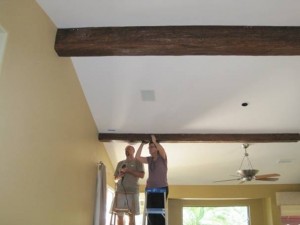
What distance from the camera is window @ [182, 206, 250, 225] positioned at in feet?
28.9

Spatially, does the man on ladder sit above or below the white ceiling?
below

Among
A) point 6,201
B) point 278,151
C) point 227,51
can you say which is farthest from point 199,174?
point 6,201

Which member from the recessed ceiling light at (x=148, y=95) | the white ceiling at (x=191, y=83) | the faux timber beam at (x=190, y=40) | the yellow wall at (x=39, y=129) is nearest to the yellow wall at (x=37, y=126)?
the yellow wall at (x=39, y=129)

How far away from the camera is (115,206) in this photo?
5133 millimetres

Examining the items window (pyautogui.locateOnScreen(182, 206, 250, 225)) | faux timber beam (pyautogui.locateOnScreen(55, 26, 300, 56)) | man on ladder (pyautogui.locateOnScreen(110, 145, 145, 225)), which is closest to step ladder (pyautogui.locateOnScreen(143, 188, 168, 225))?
man on ladder (pyautogui.locateOnScreen(110, 145, 145, 225))

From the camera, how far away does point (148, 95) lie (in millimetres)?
4348

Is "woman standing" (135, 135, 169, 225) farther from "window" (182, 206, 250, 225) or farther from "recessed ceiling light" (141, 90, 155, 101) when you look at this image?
Result: "window" (182, 206, 250, 225)

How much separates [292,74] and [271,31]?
3.55ft

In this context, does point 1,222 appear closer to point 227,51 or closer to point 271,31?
point 227,51

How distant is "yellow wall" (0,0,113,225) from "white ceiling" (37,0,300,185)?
0.32 metres

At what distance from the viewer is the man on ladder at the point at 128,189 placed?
5.08 m

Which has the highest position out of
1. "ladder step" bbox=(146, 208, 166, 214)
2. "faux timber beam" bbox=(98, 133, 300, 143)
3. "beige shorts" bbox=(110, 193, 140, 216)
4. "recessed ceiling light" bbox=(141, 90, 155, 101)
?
"recessed ceiling light" bbox=(141, 90, 155, 101)

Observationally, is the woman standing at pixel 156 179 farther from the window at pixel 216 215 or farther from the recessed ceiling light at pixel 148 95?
the window at pixel 216 215

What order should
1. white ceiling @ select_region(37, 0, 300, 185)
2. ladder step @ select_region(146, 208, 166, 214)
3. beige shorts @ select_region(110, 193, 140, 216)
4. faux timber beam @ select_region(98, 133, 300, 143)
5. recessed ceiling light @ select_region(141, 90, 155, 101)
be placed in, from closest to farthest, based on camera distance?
white ceiling @ select_region(37, 0, 300, 185), ladder step @ select_region(146, 208, 166, 214), recessed ceiling light @ select_region(141, 90, 155, 101), beige shorts @ select_region(110, 193, 140, 216), faux timber beam @ select_region(98, 133, 300, 143)
